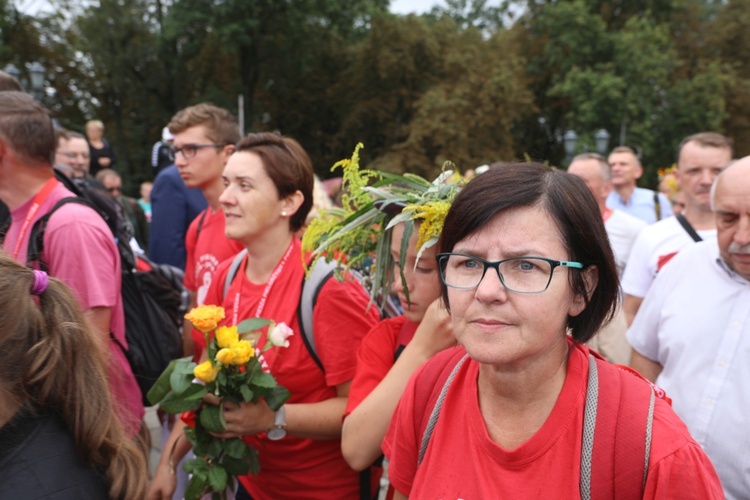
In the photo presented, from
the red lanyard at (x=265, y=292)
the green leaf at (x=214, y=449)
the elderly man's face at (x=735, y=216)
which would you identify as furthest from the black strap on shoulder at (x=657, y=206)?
the green leaf at (x=214, y=449)

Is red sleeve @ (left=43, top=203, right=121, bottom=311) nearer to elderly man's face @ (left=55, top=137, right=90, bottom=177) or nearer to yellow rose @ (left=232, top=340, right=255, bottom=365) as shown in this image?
yellow rose @ (left=232, top=340, right=255, bottom=365)

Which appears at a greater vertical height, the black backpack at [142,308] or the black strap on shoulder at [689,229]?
the black strap on shoulder at [689,229]

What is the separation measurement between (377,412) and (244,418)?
543 mm

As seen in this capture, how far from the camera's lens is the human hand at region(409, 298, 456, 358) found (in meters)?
2.11

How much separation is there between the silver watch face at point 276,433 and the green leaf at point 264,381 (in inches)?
9.9

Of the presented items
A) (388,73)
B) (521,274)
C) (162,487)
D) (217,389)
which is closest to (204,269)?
(162,487)

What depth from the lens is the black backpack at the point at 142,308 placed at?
3.06 meters

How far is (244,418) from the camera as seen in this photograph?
2.35 metres

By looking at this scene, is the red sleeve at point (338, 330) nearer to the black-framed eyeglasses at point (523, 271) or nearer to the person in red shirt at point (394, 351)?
the person in red shirt at point (394, 351)

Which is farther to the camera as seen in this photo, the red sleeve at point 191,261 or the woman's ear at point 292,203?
the red sleeve at point 191,261

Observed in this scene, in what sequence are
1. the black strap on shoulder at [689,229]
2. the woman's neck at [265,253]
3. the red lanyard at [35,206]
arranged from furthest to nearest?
the black strap on shoulder at [689,229] < the woman's neck at [265,253] < the red lanyard at [35,206]

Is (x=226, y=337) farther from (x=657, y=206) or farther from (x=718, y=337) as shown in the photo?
(x=657, y=206)

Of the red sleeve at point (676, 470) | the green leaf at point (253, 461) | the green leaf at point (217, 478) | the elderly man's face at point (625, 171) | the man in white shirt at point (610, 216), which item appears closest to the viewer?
the red sleeve at point (676, 470)

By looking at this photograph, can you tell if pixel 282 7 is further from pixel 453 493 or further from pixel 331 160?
pixel 453 493
